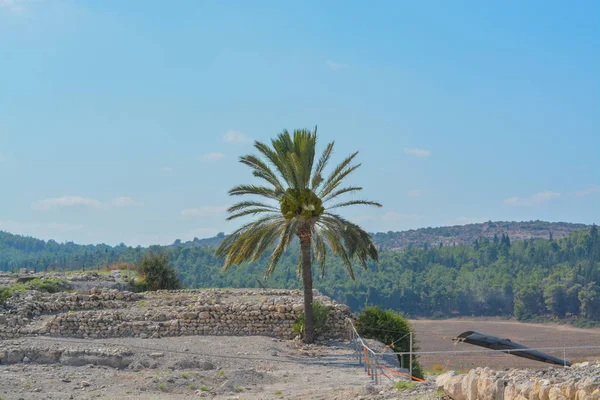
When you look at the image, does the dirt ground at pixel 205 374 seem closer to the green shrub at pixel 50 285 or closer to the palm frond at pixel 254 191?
the palm frond at pixel 254 191

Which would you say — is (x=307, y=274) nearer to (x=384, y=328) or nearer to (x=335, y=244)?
(x=335, y=244)

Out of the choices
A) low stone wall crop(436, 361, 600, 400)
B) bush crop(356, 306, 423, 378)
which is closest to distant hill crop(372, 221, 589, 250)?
bush crop(356, 306, 423, 378)

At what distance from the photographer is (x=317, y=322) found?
21.1 m

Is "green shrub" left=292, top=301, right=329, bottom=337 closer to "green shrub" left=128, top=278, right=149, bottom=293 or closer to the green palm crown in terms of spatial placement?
the green palm crown

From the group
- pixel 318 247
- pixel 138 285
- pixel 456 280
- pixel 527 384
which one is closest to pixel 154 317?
pixel 318 247

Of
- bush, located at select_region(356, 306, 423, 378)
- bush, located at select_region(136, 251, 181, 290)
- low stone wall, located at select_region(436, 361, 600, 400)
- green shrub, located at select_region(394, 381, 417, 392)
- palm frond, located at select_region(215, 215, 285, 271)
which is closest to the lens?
low stone wall, located at select_region(436, 361, 600, 400)

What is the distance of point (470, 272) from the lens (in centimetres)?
10875

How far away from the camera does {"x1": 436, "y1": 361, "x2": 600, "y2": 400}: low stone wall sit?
8.42 m

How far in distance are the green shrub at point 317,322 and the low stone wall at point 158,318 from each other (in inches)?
7.3

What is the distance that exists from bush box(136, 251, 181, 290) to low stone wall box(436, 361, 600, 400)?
2512 cm

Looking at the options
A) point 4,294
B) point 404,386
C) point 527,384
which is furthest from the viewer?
point 4,294

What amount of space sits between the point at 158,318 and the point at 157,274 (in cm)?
1319

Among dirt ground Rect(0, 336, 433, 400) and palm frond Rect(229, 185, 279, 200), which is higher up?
palm frond Rect(229, 185, 279, 200)

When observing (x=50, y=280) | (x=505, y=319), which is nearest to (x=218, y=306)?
(x=50, y=280)
